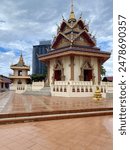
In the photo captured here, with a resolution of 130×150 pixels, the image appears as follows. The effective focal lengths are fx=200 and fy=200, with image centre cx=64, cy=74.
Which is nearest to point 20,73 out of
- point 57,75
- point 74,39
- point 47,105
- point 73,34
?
point 57,75

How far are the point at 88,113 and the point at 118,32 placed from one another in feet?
20.1

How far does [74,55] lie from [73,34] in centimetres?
285

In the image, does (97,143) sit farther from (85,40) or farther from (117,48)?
Result: (85,40)

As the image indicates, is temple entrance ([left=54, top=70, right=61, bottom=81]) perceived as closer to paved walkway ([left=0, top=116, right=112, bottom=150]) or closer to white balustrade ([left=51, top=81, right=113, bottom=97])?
white balustrade ([left=51, top=81, right=113, bottom=97])

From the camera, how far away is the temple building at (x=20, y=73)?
38.3 meters

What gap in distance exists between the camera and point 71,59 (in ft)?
61.4

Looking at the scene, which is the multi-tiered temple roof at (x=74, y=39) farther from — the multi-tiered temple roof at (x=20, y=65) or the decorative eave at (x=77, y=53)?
the multi-tiered temple roof at (x=20, y=65)

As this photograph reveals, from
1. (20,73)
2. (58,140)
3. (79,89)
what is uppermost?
(20,73)

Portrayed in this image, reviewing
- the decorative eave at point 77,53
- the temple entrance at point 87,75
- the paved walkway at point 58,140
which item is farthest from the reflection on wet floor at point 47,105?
the temple entrance at point 87,75

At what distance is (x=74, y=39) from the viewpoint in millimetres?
19953

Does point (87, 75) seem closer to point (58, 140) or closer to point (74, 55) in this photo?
point (74, 55)

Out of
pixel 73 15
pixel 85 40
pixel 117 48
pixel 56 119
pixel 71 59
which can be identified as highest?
pixel 73 15

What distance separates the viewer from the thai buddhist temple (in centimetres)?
1880

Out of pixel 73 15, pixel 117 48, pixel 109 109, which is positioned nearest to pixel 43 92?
pixel 73 15
